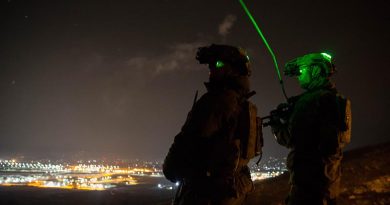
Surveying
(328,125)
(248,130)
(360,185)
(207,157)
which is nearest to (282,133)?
(328,125)

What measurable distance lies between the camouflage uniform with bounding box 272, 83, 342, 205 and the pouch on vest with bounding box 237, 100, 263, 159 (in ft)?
5.24

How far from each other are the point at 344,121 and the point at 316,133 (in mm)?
415

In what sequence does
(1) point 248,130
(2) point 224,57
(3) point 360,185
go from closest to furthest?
(1) point 248,130, (2) point 224,57, (3) point 360,185

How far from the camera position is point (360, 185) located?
990cm

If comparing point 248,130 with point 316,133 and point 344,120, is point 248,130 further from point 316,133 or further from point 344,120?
point 344,120

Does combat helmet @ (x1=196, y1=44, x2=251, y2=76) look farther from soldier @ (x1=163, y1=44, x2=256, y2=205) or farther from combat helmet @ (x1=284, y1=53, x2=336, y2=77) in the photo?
combat helmet @ (x1=284, y1=53, x2=336, y2=77)

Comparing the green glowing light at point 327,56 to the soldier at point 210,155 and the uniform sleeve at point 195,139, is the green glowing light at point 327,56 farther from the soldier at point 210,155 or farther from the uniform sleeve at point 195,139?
the uniform sleeve at point 195,139

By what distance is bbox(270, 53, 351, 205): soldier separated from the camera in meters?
4.76

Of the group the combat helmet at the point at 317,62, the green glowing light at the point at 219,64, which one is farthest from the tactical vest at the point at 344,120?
the green glowing light at the point at 219,64

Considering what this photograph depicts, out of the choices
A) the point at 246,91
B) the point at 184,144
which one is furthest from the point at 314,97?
the point at 184,144

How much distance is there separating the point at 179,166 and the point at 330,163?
A: 2632 mm

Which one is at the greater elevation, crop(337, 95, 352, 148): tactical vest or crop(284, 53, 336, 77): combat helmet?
crop(284, 53, 336, 77): combat helmet

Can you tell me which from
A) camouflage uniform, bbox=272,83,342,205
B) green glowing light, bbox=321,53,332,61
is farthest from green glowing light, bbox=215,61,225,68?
green glowing light, bbox=321,53,332,61

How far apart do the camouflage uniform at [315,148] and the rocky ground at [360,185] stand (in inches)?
185
